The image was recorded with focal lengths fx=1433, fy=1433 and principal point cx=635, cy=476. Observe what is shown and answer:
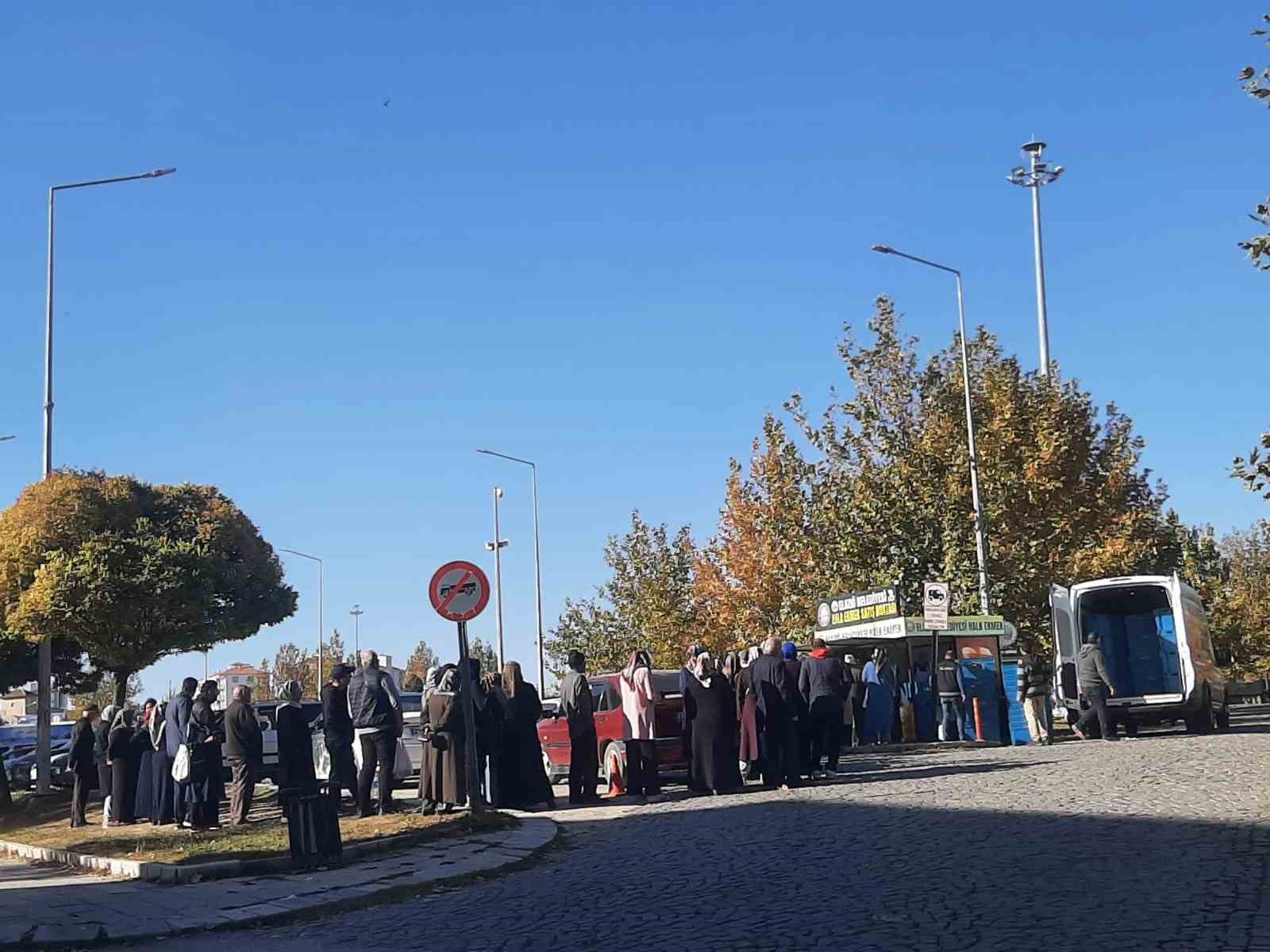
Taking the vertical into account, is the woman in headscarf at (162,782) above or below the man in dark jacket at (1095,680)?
below

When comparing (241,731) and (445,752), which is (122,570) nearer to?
(241,731)

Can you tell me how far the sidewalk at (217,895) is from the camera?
33.1 ft

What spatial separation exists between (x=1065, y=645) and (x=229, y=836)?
15183 mm

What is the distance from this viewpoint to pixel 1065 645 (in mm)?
25188

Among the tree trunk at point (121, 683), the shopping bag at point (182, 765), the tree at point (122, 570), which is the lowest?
the shopping bag at point (182, 765)

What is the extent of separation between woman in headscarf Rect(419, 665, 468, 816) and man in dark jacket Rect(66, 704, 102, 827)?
7510 millimetres

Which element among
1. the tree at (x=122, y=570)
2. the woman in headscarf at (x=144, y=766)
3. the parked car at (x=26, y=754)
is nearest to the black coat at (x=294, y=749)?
the woman in headscarf at (x=144, y=766)

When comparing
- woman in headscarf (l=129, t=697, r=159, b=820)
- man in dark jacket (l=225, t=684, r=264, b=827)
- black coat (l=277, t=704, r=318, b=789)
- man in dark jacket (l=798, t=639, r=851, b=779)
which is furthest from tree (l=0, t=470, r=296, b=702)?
man in dark jacket (l=798, t=639, r=851, b=779)

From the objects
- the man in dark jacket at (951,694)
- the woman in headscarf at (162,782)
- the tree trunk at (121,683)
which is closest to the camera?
the woman in headscarf at (162,782)

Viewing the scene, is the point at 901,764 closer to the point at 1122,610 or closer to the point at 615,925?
the point at 1122,610

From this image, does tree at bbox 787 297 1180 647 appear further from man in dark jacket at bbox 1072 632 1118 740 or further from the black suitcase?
the black suitcase

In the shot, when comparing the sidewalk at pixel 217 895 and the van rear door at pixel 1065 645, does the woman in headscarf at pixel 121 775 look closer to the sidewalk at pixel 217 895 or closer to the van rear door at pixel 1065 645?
the sidewalk at pixel 217 895

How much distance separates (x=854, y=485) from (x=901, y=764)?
16.0 m

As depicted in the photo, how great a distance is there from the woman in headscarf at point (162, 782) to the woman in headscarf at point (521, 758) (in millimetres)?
5041
